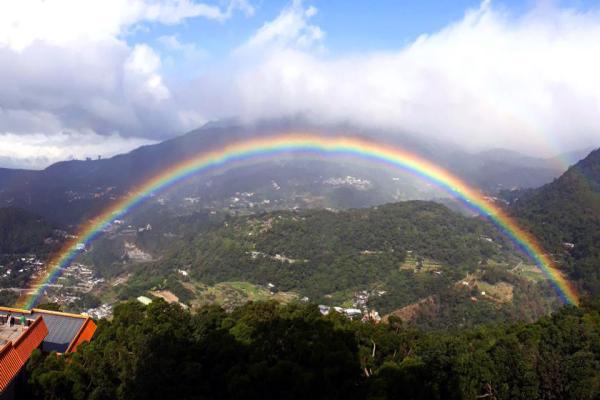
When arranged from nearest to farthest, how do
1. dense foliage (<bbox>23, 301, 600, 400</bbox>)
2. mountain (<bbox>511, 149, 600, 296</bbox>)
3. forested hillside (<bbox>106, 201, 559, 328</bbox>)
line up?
dense foliage (<bbox>23, 301, 600, 400</bbox>)
forested hillside (<bbox>106, 201, 559, 328</bbox>)
mountain (<bbox>511, 149, 600, 296</bbox>)

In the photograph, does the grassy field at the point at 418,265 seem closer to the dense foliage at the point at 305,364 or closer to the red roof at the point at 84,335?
the dense foliage at the point at 305,364

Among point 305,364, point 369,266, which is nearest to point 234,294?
point 369,266

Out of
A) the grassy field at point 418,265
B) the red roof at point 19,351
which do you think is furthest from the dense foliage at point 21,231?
the red roof at point 19,351

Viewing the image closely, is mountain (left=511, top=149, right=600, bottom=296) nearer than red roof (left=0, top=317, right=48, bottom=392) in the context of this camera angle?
No

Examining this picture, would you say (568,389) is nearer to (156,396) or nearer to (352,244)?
(156,396)

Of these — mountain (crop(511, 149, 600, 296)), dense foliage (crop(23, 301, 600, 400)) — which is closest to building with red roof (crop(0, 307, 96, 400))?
dense foliage (crop(23, 301, 600, 400))

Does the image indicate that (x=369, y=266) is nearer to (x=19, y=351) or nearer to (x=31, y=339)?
(x=31, y=339)

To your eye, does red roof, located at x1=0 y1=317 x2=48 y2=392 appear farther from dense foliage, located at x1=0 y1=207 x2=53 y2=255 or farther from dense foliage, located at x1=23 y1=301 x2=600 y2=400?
dense foliage, located at x1=0 y1=207 x2=53 y2=255
